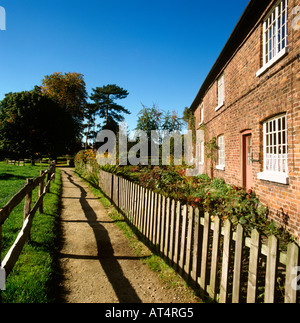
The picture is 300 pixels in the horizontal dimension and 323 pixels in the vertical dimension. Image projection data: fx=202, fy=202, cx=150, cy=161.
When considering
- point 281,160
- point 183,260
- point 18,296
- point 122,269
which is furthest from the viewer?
point 281,160

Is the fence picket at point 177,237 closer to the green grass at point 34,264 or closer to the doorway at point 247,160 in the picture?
the green grass at point 34,264

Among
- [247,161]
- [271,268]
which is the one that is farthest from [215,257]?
[247,161]

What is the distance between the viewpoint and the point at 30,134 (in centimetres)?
2300

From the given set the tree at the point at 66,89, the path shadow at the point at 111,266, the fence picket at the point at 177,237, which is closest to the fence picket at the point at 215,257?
the fence picket at the point at 177,237

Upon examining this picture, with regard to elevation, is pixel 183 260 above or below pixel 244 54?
below

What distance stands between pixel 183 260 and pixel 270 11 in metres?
6.76

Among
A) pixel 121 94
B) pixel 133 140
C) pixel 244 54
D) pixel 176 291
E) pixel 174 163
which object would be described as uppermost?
pixel 121 94

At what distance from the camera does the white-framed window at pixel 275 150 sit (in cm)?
496

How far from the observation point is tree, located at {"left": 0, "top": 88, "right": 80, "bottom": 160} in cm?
2247

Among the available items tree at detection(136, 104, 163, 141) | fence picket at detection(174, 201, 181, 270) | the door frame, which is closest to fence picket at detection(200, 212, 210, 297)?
fence picket at detection(174, 201, 181, 270)

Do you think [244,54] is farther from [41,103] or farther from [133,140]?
[41,103]

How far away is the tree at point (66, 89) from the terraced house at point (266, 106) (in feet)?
87.5

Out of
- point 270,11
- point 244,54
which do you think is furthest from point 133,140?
point 270,11
